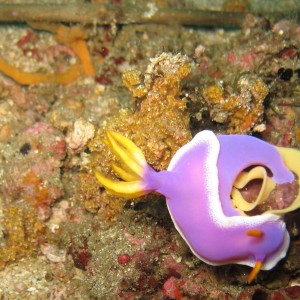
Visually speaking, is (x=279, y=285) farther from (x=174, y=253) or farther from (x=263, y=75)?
(x=263, y=75)

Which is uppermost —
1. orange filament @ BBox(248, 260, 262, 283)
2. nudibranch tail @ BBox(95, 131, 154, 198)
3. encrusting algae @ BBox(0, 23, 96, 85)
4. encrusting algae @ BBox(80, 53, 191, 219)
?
encrusting algae @ BBox(0, 23, 96, 85)

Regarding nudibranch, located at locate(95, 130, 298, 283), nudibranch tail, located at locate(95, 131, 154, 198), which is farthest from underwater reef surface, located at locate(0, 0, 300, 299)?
nudibranch tail, located at locate(95, 131, 154, 198)

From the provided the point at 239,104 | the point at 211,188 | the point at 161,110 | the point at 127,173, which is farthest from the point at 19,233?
the point at 239,104

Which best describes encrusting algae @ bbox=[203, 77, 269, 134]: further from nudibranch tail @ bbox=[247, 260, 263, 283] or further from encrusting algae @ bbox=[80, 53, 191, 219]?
nudibranch tail @ bbox=[247, 260, 263, 283]

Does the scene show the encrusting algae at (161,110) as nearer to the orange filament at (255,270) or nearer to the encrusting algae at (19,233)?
the orange filament at (255,270)

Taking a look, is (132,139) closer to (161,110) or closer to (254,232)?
(161,110)

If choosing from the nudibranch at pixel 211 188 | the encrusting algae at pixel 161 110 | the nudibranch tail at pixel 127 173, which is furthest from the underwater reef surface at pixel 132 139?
the nudibranch tail at pixel 127 173
